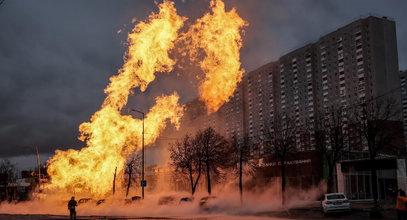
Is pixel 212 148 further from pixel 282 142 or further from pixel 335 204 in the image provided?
pixel 335 204

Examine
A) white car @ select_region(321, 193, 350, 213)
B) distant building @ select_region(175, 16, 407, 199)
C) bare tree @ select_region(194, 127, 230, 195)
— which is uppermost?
distant building @ select_region(175, 16, 407, 199)

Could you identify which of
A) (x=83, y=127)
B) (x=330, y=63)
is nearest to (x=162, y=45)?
(x=83, y=127)

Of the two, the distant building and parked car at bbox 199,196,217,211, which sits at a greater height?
the distant building

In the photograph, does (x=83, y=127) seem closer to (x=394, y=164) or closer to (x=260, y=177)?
(x=260, y=177)

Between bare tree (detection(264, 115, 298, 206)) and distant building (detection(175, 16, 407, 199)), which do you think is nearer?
bare tree (detection(264, 115, 298, 206))

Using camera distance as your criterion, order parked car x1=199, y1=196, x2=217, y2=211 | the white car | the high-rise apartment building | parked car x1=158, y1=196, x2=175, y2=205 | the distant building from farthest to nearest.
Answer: the high-rise apartment building < the distant building < parked car x1=158, y1=196, x2=175, y2=205 < parked car x1=199, y1=196, x2=217, y2=211 < the white car

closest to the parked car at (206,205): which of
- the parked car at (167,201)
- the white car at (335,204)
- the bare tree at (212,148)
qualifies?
→ the parked car at (167,201)

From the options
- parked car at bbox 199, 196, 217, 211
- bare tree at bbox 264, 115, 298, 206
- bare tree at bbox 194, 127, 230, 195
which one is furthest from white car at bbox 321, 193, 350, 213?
bare tree at bbox 194, 127, 230, 195

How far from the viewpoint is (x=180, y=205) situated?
38469mm

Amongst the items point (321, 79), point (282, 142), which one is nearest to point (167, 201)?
point (282, 142)

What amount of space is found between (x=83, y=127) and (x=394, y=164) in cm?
3424

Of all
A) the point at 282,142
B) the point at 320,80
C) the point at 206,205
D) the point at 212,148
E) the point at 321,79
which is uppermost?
the point at 321,79

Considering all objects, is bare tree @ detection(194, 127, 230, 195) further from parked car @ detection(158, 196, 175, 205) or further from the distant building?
the distant building

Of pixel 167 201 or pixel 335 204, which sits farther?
pixel 167 201
